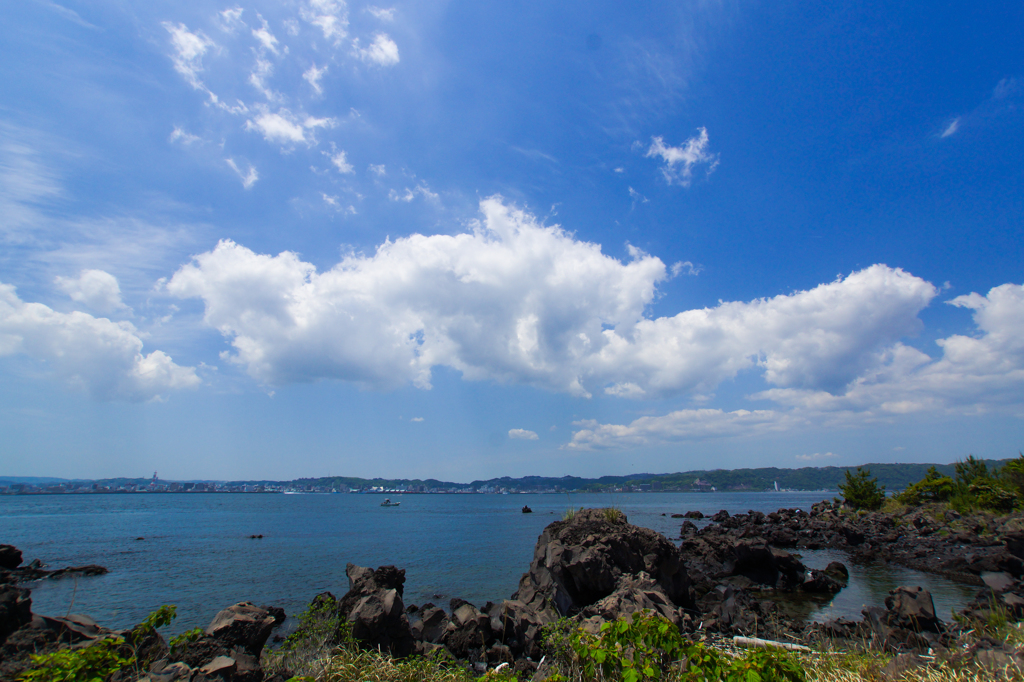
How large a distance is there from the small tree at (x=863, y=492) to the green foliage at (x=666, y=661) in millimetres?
64055

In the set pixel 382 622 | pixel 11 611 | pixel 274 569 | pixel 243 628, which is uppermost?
pixel 11 611

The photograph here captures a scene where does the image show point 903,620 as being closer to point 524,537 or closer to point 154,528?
point 524,537

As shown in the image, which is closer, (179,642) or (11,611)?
(179,642)

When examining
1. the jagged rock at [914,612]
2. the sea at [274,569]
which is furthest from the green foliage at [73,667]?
the jagged rock at [914,612]

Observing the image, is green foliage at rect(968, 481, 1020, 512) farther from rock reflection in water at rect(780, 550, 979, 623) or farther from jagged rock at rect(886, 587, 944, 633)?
jagged rock at rect(886, 587, 944, 633)

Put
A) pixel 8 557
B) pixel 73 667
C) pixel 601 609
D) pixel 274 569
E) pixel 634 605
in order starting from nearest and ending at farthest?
pixel 73 667 → pixel 634 605 → pixel 601 609 → pixel 8 557 → pixel 274 569

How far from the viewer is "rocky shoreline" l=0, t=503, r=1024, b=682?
908cm

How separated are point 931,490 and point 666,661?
5905 cm

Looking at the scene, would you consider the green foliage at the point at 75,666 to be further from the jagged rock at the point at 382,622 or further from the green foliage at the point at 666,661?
the jagged rock at the point at 382,622

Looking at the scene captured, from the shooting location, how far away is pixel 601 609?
13.6m

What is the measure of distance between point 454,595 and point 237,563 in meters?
20.1

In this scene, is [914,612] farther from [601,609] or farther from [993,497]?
[993,497]

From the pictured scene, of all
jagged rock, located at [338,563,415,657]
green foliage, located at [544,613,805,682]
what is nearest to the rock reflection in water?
jagged rock, located at [338,563,415,657]

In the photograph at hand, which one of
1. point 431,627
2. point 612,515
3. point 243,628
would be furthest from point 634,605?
point 612,515
